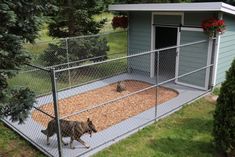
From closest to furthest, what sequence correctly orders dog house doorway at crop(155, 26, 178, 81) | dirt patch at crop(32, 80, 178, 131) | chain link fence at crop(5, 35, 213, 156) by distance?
1. chain link fence at crop(5, 35, 213, 156)
2. dirt patch at crop(32, 80, 178, 131)
3. dog house doorway at crop(155, 26, 178, 81)

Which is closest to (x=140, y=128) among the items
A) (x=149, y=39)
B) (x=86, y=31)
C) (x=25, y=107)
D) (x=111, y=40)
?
(x=25, y=107)

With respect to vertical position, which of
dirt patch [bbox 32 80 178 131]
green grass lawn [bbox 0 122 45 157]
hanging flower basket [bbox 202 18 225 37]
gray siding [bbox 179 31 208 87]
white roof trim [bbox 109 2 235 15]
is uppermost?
white roof trim [bbox 109 2 235 15]

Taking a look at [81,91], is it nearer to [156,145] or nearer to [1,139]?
[1,139]

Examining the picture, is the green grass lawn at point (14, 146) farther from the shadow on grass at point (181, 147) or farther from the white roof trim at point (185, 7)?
the white roof trim at point (185, 7)

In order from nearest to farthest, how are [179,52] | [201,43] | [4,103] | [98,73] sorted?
1. [4,103]
2. [201,43]
3. [179,52]
4. [98,73]

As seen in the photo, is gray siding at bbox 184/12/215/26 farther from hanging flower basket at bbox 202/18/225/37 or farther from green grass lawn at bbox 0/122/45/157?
green grass lawn at bbox 0/122/45/157

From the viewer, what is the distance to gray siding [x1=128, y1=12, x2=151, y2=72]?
988 centimetres

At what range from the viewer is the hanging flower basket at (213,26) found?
303 inches

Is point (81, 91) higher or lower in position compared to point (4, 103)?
lower

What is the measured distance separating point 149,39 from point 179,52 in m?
1.28

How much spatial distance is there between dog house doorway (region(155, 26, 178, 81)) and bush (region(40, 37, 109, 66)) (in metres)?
2.18

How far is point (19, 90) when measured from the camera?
14.9 feet

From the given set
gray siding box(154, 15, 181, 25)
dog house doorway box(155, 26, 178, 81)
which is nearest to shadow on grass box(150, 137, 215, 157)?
dog house doorway box(155, 26, 178, 81)

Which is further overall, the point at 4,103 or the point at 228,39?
the point at 228,39
